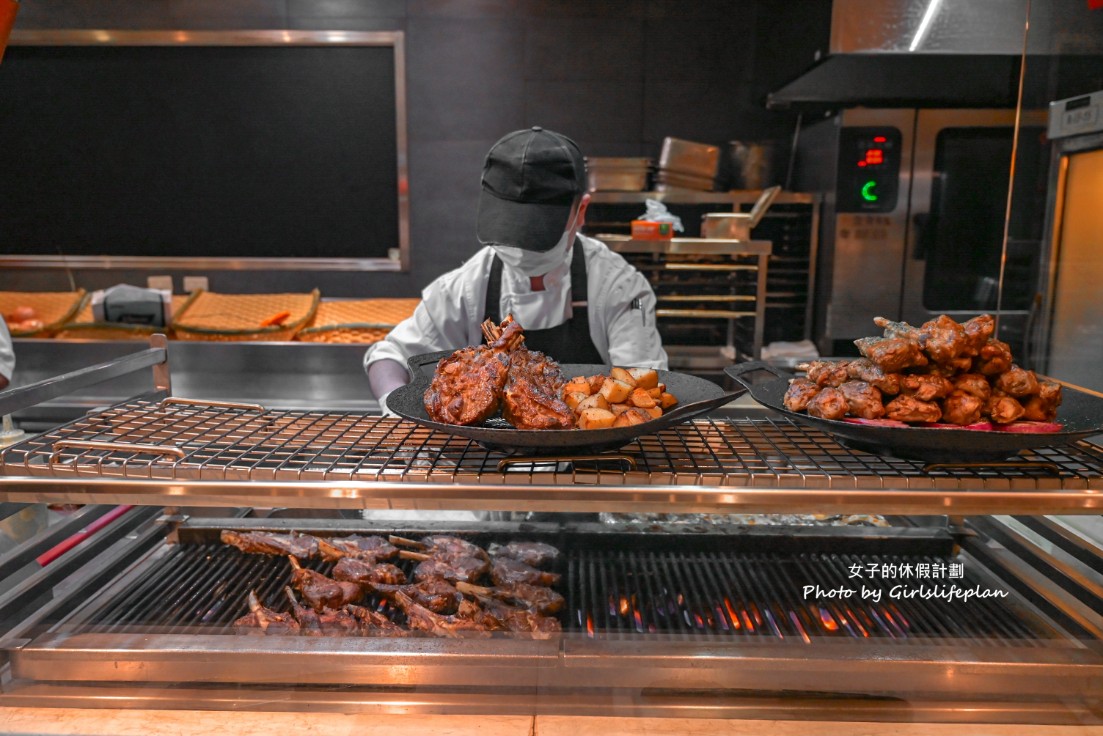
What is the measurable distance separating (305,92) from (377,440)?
4113 millimetres

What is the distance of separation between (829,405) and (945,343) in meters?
0.24

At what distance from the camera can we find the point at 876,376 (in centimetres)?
122

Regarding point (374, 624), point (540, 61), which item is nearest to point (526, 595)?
point (374, 624)

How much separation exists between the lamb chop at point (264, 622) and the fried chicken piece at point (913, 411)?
1124 millimetres

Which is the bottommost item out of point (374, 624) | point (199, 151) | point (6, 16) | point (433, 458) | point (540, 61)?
point (374, 624)

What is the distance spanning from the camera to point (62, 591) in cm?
147

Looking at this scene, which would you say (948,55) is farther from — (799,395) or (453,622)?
(453,622)

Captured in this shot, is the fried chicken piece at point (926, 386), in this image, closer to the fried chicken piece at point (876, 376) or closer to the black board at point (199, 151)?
the fried chicken piece at point (876, 376)

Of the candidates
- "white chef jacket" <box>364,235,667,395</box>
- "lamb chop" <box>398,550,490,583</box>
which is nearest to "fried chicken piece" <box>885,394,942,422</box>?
"lamb chop" <box>398,550,490,583</box>

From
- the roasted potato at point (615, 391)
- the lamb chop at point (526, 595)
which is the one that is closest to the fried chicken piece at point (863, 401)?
the roasted potato at point (615, 391)

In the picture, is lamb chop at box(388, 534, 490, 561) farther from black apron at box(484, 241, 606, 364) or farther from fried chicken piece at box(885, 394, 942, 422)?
black apron at box(484, 241, 606, 364)

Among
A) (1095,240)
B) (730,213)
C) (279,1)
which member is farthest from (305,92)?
(1095,240)

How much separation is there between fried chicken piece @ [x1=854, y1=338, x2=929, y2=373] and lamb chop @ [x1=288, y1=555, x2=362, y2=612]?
3.57ft

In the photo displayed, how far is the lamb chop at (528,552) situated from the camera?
161 centimetres
